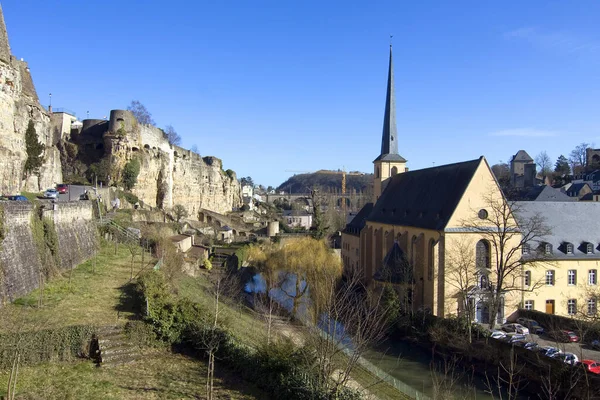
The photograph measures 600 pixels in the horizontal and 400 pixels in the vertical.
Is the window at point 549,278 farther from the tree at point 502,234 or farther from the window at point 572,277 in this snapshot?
the window at point 572,277

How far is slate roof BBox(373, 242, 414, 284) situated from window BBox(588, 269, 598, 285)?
41.8ft

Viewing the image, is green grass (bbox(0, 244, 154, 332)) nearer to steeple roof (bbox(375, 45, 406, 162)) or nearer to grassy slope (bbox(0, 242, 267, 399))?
grassy slope (bbox(0, 242, 267, 399))

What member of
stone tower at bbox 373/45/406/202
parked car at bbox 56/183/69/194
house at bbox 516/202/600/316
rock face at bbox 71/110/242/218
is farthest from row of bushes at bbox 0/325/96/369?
stone tower at bbox 373/45/406/202

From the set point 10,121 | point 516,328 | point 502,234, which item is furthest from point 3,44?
point 516,328

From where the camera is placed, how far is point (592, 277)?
109ft

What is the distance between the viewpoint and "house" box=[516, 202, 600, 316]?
3198 centimetres

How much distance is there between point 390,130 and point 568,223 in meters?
18.8

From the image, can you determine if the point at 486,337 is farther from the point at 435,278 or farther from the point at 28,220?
the point at 28,220

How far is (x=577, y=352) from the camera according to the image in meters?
22.9

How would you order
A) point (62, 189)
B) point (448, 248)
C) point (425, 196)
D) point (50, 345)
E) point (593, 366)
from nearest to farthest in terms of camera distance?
point (50, 345) < point (593, 366) < point (448, 248) < point (62, 189) < point (425, 196)

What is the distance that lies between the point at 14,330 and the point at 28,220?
20.0 ft

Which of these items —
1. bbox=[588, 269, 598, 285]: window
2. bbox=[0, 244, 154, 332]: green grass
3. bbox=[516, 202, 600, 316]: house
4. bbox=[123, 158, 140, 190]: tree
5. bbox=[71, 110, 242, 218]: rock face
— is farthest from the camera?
bbox=[123, 158, 140, 190]: tree

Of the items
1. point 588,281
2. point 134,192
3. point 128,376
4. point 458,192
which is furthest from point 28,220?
point 588,281

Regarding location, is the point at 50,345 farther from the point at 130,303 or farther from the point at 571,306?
the point at 571,306
